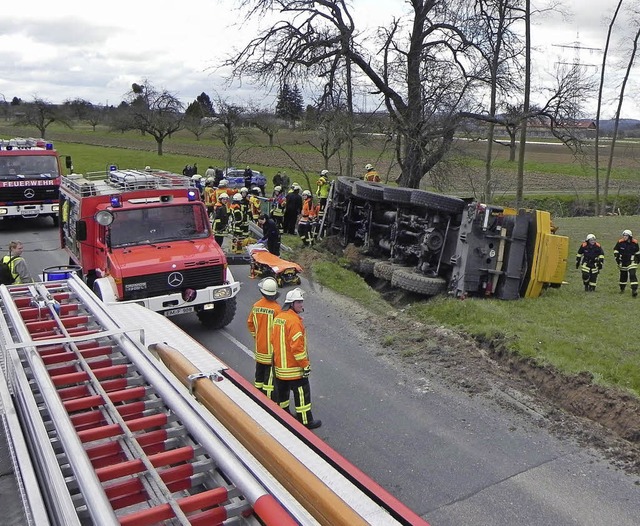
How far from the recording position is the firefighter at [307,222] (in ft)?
52.3

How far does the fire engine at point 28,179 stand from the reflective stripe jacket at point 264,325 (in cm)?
1397

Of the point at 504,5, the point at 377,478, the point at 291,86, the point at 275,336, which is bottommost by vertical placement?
the point at 377,478

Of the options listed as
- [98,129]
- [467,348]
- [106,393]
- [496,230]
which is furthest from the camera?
[98,129]

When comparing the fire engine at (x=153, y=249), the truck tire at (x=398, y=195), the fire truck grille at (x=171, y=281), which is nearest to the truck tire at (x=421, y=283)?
the truck tire at (x=398, y=195)

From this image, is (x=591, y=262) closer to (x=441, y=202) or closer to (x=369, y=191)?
(x=441, y=202)

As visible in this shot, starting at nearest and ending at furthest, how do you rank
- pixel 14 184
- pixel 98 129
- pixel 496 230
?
pixel 496 230
pixel 14 184
pixel 98 129

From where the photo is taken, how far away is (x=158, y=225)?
30.9 ft

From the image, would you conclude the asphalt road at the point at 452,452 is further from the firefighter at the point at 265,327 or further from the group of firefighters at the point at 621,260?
the group of firefighters at the point at 621,260

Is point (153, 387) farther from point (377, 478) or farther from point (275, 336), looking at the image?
A: point (377, 478)

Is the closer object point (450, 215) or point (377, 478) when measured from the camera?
point (377, 478)

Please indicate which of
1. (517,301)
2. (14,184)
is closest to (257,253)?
(517,301)

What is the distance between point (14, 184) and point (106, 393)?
1559 centimetres

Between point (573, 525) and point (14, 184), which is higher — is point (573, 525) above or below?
below

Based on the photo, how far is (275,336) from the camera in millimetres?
6297
